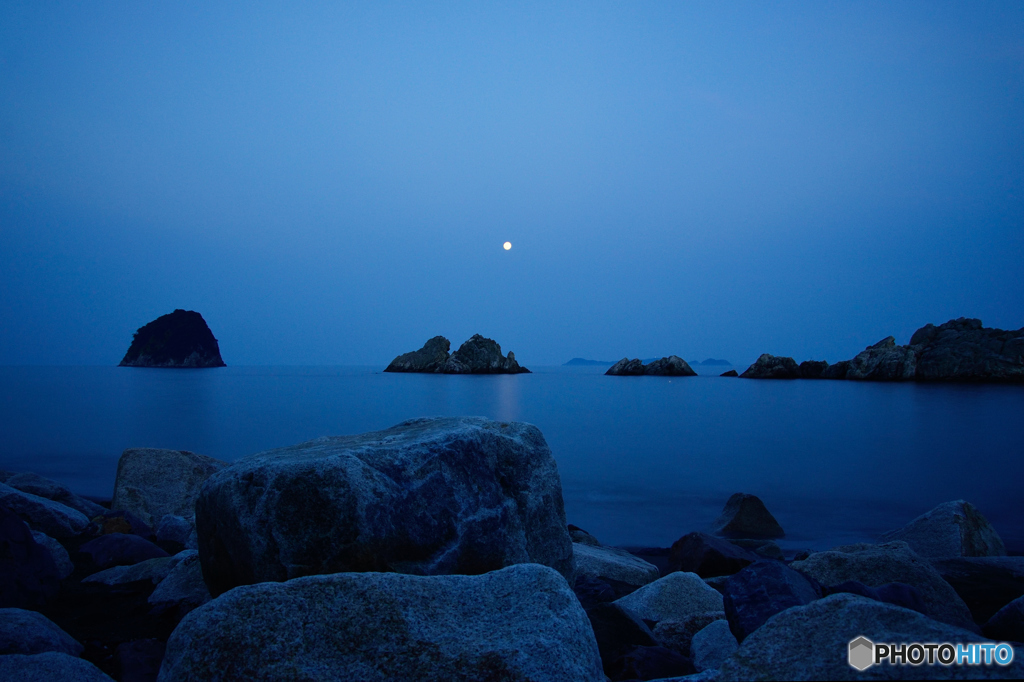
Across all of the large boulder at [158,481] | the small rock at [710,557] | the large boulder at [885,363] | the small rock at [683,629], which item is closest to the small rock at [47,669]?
the small rock at [683,629]

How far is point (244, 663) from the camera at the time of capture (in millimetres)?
2637

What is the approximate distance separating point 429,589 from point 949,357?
84150 millimetres

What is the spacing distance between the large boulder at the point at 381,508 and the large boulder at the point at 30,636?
0.95 meters

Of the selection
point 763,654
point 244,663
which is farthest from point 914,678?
point 244,663

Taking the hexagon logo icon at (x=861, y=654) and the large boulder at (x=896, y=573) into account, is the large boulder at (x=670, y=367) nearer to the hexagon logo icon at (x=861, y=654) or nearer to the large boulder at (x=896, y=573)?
the large boulder at (x=896, y=573)

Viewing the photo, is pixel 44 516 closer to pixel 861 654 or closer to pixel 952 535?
pixel 861 654

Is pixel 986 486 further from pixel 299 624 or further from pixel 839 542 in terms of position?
pixel 299 624

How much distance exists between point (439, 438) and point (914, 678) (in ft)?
11.4

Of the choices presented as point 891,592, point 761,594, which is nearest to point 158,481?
point 761,594

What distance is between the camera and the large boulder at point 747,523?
1116 centimetres

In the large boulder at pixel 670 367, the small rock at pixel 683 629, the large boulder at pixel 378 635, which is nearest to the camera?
the large boulder at pixel 378 635

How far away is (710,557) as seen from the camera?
7676 mm

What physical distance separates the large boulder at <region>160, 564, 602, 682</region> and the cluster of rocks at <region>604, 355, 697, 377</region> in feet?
356

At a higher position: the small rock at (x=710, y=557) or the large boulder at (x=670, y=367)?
the large boulder at (x=670, y=367)
